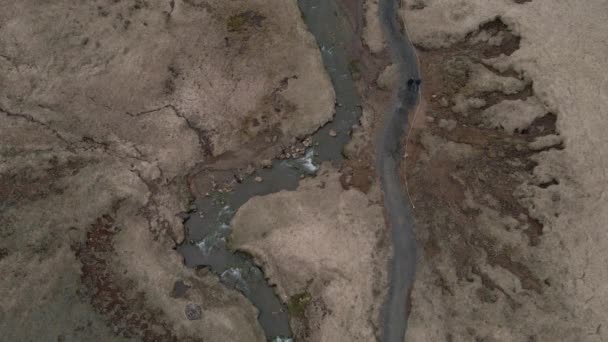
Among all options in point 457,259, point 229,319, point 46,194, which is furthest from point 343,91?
point 46,194

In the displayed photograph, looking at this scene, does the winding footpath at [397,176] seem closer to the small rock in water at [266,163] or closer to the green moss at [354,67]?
the green moss at [354,67]

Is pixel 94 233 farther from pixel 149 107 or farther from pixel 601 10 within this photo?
pixel 601 10

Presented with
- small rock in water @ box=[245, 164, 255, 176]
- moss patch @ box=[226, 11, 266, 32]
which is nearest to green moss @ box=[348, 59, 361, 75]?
moss patch @ box=[226, 11, 266, 32]

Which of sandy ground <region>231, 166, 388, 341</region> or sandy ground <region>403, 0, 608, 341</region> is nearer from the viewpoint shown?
sandy ground <region>403, 0, 608, 341</region>

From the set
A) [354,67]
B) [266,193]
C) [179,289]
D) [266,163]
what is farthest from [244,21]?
[179,289]

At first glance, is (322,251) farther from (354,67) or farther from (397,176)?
(354,67)

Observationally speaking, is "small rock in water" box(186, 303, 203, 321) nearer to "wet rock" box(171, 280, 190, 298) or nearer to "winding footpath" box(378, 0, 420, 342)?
"wet rock" box(171, 280, 190, 298)
